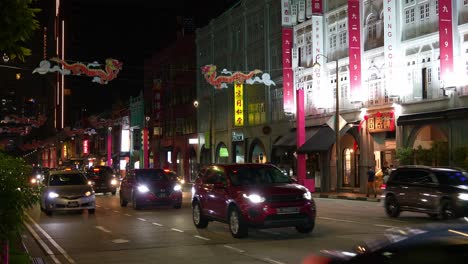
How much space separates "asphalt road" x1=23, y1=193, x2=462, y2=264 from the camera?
12.2 metres

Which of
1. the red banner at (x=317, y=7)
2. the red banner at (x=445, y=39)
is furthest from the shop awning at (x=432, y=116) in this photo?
the red banner at (x=317, y=7)

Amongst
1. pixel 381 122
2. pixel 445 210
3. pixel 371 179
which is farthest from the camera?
pixel 381 122

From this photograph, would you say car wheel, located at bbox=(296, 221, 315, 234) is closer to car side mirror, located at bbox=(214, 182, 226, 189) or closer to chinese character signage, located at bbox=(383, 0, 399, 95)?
car side mirror, located at bbox=(214, 182, 226, 189)

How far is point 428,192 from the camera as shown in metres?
18.9

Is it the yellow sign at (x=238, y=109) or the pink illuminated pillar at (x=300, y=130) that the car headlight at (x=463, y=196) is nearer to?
the pink illuminated pillar at (x=300, y=130)

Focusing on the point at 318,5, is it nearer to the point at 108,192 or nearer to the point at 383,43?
the point at 383,43

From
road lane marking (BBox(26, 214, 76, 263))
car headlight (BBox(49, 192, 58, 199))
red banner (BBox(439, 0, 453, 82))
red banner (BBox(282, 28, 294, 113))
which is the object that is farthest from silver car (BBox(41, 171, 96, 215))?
red banner (BBox(282, 28, 294, 113))

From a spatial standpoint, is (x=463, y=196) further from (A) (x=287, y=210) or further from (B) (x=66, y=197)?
(B) (x=66, y=197)

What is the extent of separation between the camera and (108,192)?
39.5 meters

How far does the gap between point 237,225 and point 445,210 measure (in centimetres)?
710

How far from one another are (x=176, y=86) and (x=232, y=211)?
55056mm

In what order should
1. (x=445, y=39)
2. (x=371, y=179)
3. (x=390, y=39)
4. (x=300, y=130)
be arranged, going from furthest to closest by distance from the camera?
(x=300, y=130), (x=390, y=39), (x=371, y=179), (x=445, y=39)

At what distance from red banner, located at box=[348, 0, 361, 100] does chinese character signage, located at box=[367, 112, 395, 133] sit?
1635 millimetres

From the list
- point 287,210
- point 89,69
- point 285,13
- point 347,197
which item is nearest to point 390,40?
point 347,197
